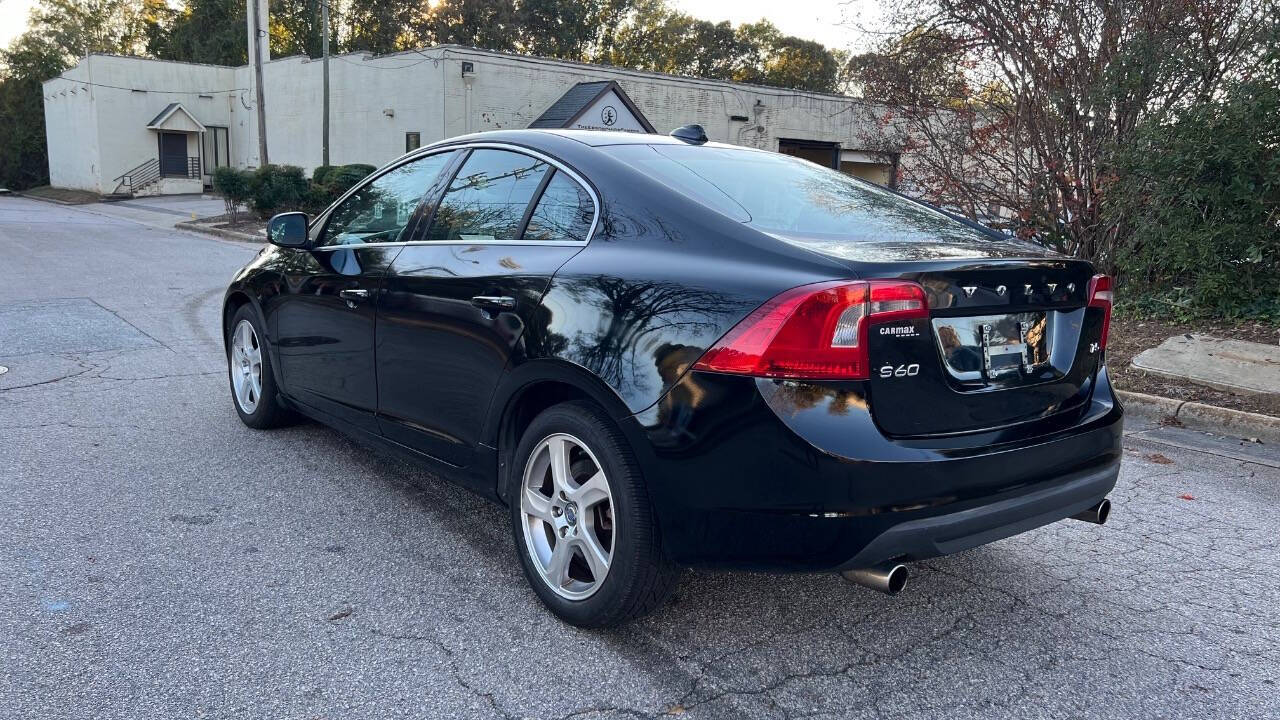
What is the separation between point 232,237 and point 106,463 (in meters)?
18.0

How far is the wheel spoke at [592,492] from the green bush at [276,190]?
2139cm

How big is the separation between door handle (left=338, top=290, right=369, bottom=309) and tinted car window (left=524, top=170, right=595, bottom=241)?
3.45 feet

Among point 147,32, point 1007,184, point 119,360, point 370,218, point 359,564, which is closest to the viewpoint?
point 359,564

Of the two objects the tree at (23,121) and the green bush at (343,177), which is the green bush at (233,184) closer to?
the green bush at (343,177)

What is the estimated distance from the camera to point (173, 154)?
43125 mm

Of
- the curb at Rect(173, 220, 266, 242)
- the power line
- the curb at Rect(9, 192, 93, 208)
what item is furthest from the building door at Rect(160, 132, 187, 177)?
the curb at Rect(173, 220, 266, 242)

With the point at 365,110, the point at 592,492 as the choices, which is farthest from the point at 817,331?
the point at 365,110

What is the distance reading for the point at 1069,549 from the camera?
3979 mm

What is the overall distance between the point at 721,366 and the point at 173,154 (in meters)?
46.5

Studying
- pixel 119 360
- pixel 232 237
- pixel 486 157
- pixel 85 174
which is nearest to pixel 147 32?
pixel 85 174

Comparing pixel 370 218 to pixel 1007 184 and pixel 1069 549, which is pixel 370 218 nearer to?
pixel 1069 549

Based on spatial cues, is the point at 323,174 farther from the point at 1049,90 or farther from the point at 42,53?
the point at 42,53

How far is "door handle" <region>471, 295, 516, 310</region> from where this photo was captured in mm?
3352

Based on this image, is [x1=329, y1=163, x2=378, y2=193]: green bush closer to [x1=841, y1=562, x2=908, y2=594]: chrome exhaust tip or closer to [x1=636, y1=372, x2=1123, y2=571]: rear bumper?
[x1=636, y1=372, x2=1123, y2=571]: rear bumper
